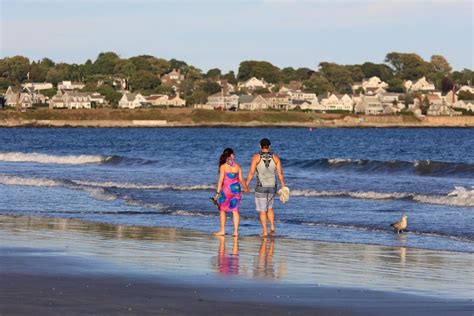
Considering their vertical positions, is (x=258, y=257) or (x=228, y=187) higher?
(x=228, y=187)

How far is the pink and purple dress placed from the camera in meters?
19.4

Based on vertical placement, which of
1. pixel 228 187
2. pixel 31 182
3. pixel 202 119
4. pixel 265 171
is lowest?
pixel 202 119

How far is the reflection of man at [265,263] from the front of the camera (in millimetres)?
13953

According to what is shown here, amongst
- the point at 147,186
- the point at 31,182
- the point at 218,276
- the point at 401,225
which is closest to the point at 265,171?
the point at 401,225

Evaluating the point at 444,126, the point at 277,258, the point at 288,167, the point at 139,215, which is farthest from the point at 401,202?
the point at 444,126

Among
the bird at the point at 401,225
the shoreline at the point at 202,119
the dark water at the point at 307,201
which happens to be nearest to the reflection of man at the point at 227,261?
the dark water at the point at 307,201

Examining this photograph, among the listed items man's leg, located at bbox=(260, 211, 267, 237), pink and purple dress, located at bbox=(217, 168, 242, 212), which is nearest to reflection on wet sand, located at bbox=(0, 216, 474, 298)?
man's leg, located at bbox=(260, 211, 267, 237)

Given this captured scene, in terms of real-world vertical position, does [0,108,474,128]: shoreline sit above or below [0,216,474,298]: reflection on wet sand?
below

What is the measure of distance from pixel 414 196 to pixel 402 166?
1870 cm

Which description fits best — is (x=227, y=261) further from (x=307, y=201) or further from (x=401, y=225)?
(x=307, y=201)

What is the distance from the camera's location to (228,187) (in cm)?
1947

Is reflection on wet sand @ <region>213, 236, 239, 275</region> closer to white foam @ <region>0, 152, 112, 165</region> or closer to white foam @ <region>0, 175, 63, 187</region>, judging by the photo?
white foam @ <region>0, 175, 63, 187</region>

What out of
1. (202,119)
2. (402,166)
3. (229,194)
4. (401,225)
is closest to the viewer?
(229,194)

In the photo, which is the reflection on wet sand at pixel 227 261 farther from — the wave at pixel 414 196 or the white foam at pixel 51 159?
the white foam at pixel 51 159
